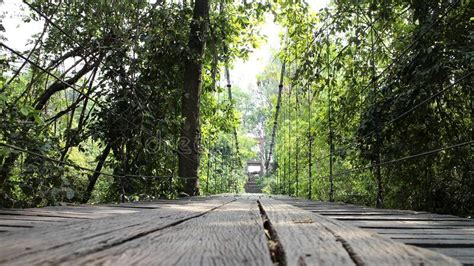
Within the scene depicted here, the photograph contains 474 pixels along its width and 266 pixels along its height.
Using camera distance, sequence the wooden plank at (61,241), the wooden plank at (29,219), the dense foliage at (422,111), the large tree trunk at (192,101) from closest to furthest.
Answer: the wooden plank at (61,241)
the wooden plank at (29,219)
the dense foliage at (422,111)
the large tree trunk at (192,101)

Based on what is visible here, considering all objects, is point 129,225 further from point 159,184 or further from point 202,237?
point 159,184

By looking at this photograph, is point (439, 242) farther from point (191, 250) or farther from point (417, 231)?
point (191, 250)

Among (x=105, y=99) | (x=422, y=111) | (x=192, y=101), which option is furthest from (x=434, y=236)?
(x=192, y=101)

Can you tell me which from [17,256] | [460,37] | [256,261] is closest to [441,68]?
[460,37]

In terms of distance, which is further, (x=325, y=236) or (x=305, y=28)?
(x=305, y=28)

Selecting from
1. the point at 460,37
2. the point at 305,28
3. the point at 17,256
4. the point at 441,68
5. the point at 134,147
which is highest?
the point at 305,28

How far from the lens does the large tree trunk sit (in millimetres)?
4070

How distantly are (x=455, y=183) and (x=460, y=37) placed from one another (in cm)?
90

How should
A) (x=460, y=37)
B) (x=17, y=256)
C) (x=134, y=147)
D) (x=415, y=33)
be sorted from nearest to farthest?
1. (x=17, y=256)
2. (x=460, y=37)
3. (x=415, y=33)
4. (x=134, y=147)

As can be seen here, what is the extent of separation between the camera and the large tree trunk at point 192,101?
407cm

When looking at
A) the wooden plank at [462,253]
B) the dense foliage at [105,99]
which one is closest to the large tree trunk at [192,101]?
the dense foliage at [105,99]

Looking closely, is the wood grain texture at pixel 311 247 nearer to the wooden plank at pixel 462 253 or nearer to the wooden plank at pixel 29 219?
the wooden plank at pixel 462 253

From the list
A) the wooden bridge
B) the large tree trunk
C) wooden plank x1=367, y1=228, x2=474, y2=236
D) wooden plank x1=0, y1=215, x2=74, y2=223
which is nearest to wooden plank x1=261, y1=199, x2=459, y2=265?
the wooden bridge

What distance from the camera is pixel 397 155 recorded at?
2.82 m
